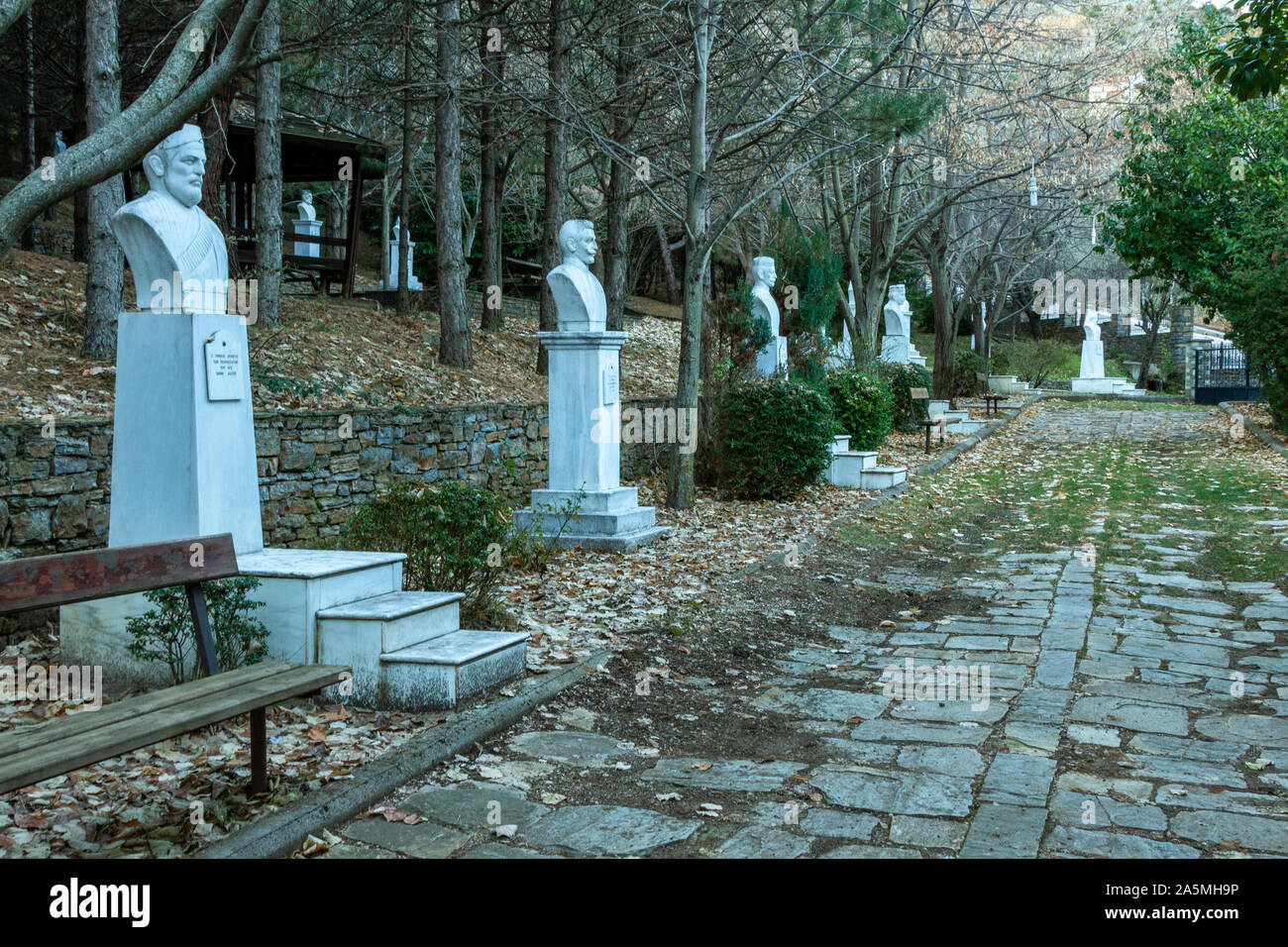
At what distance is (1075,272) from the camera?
45.4m

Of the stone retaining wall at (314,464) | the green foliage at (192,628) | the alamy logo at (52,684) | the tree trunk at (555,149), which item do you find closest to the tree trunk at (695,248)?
the tree trunk at (555,149)

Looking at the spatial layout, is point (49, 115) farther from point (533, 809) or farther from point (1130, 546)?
point (533, 809)

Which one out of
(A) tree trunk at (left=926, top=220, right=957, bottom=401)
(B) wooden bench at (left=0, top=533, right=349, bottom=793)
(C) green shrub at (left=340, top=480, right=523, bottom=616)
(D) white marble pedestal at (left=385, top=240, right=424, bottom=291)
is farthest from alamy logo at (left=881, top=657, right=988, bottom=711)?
(D) white marble pedestal at (left=385, top=240, right=424, bottom=291)

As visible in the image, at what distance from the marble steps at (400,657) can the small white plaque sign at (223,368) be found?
4.08 ft

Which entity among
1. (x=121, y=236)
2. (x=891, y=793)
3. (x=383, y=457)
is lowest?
(x=891, y=793)

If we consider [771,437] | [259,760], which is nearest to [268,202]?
[771,437]

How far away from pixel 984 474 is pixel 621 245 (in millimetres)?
6197

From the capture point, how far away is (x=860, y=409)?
606 inches

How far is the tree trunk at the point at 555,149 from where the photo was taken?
42.5 feet

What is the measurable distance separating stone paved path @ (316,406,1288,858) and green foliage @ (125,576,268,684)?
1.33 m

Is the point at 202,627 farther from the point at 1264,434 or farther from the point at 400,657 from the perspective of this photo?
the point at 1264,434

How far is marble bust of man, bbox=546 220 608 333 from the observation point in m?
10.0

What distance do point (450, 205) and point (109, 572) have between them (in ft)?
35.6

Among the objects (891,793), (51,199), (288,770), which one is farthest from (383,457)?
(891,793)
